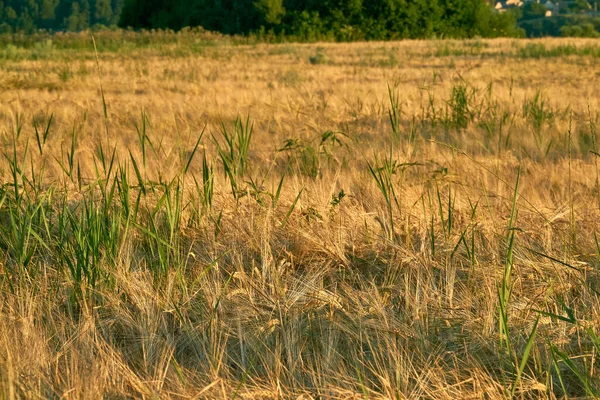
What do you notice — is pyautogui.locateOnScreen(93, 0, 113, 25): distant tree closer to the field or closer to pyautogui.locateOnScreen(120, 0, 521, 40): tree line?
pyautogui.locateOnScreen(120, 0, 521, 40): tree line

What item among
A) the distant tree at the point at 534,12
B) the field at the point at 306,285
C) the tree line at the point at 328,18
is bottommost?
the field at the point at 306,285

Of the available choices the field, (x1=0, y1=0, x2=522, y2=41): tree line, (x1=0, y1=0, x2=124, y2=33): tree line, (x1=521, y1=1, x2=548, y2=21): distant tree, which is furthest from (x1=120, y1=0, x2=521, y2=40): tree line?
(x1=0, y1=0, x2=124, y2=33): tree line

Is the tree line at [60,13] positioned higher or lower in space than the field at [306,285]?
higher

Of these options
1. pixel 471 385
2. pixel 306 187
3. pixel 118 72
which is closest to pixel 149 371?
pixel 471 385

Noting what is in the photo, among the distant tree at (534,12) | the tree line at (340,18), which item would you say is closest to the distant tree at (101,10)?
the distant tree at (534,12)

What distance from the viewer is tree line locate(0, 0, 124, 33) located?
6494 cm

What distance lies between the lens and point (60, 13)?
72.4 meters

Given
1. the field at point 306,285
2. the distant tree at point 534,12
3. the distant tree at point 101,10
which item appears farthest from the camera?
the distant tree at point 101,10

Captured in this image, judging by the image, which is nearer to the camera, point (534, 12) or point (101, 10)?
point (534, 12)

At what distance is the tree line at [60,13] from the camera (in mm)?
64938

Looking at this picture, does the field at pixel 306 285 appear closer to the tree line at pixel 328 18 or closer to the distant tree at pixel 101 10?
the tree line at pixel 328 18

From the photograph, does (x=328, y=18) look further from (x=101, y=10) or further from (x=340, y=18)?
(x=101, y=10)

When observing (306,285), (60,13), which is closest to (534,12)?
(60,13)

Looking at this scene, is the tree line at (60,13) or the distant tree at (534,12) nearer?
the distant tree at (534,12)
